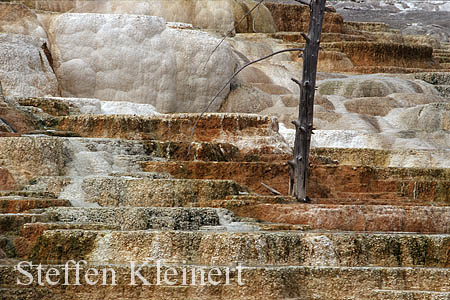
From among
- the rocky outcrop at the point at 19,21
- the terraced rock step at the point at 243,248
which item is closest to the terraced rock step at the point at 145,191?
the terraced rock step at the point at 243,248

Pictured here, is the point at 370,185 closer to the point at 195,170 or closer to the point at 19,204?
the point at 195,170

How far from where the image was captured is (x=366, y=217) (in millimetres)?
8094

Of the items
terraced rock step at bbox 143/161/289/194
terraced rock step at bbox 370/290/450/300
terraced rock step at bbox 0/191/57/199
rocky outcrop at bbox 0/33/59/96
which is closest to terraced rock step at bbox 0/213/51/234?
terraced rock step at bbox 0/191/57/199

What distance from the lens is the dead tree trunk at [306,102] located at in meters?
9.30

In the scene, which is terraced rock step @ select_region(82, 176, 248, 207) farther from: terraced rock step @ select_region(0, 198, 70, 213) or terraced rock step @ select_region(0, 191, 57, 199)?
terraced rock step @ select_region(0, 198, 70, 213)

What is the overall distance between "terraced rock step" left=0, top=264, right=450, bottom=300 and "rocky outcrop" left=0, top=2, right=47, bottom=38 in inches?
375

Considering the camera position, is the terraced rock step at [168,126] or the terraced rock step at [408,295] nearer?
the terraced rock step at [408,295]

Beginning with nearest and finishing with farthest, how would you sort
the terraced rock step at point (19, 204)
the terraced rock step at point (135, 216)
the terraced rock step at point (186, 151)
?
1. the terraced rock step at point (135, 216)
2. the terraced rock step at point (19, 204)
3. the terraced rock step at point (186, 151)

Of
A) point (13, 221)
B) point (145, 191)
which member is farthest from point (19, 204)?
point (145, 191)

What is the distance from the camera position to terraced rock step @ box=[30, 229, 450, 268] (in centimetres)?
676

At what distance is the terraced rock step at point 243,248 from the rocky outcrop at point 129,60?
9.05 meters

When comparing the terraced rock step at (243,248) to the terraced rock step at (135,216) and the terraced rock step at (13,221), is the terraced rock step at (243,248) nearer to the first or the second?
the terraced rock step at (13,221)

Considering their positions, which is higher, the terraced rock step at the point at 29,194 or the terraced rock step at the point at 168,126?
the terraced rock step at the point at 29,194

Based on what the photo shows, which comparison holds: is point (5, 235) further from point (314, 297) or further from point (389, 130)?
point (389, 130)
